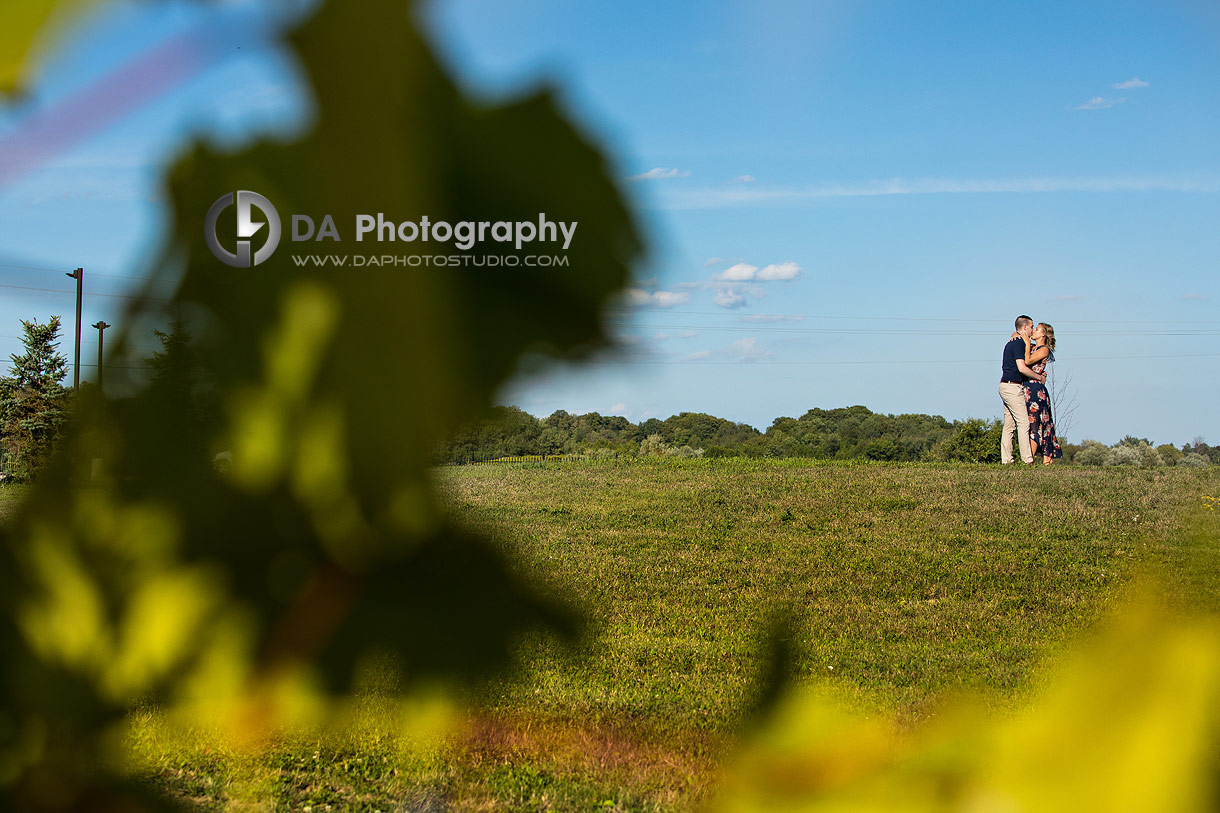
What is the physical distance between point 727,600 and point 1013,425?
137 inches

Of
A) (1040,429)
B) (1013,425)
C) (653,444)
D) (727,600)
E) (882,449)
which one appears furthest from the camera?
(1013,425)

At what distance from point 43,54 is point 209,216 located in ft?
0.14

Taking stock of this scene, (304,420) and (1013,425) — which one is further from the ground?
(1013,425)

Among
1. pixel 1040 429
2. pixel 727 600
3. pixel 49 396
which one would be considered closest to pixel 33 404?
pixel 49 396

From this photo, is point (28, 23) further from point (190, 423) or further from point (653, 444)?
point (653, 444)

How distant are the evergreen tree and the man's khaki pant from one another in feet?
12.8

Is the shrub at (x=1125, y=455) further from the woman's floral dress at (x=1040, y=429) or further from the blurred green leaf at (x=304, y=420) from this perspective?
the woman's floral dress at (x=1040, y=429)

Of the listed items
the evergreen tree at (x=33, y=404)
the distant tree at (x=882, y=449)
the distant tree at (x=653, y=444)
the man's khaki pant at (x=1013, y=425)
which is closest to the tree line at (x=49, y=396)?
the evergreen tree at (x=33, y=404)

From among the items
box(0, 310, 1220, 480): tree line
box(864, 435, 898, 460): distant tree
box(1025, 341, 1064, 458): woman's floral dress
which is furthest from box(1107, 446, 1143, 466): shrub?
box(1025, 341, 1064, 458): woman's floral dress

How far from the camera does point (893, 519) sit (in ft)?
7.89

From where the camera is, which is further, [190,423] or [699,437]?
[699,437]

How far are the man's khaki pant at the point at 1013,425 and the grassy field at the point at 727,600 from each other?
63 cm

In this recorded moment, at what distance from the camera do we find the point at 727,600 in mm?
1398

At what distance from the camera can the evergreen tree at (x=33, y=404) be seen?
6.9 inches
